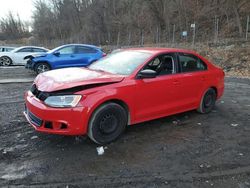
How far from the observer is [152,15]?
36094 mm

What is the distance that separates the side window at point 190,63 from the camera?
20.8 feet

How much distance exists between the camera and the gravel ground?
12.6 ft

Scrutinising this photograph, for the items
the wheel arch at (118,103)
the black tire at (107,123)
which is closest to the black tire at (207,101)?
the wheel arch at (118,103)

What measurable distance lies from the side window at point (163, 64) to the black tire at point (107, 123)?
119cm

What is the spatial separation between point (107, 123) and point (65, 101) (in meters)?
0.81

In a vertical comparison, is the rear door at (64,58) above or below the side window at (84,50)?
below

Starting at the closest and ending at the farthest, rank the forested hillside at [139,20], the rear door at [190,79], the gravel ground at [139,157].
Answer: the gravel ground at [139,157], the rear door at [190,79], the forested hillside at [139,20]

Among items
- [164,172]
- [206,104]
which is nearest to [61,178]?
[164,172]

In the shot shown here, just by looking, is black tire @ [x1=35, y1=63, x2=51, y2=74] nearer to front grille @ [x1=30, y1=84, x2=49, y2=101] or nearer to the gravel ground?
the gravel ground

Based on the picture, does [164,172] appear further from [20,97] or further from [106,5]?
[106,5]

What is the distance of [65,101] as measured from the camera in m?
4.57

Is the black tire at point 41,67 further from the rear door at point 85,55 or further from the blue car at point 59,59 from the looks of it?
the rear door at point 85,55

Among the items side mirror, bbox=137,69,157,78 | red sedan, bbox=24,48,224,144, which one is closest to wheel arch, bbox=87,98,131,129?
red sedan, bbox=24,48,224,144

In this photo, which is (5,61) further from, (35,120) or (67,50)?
(35,120)
